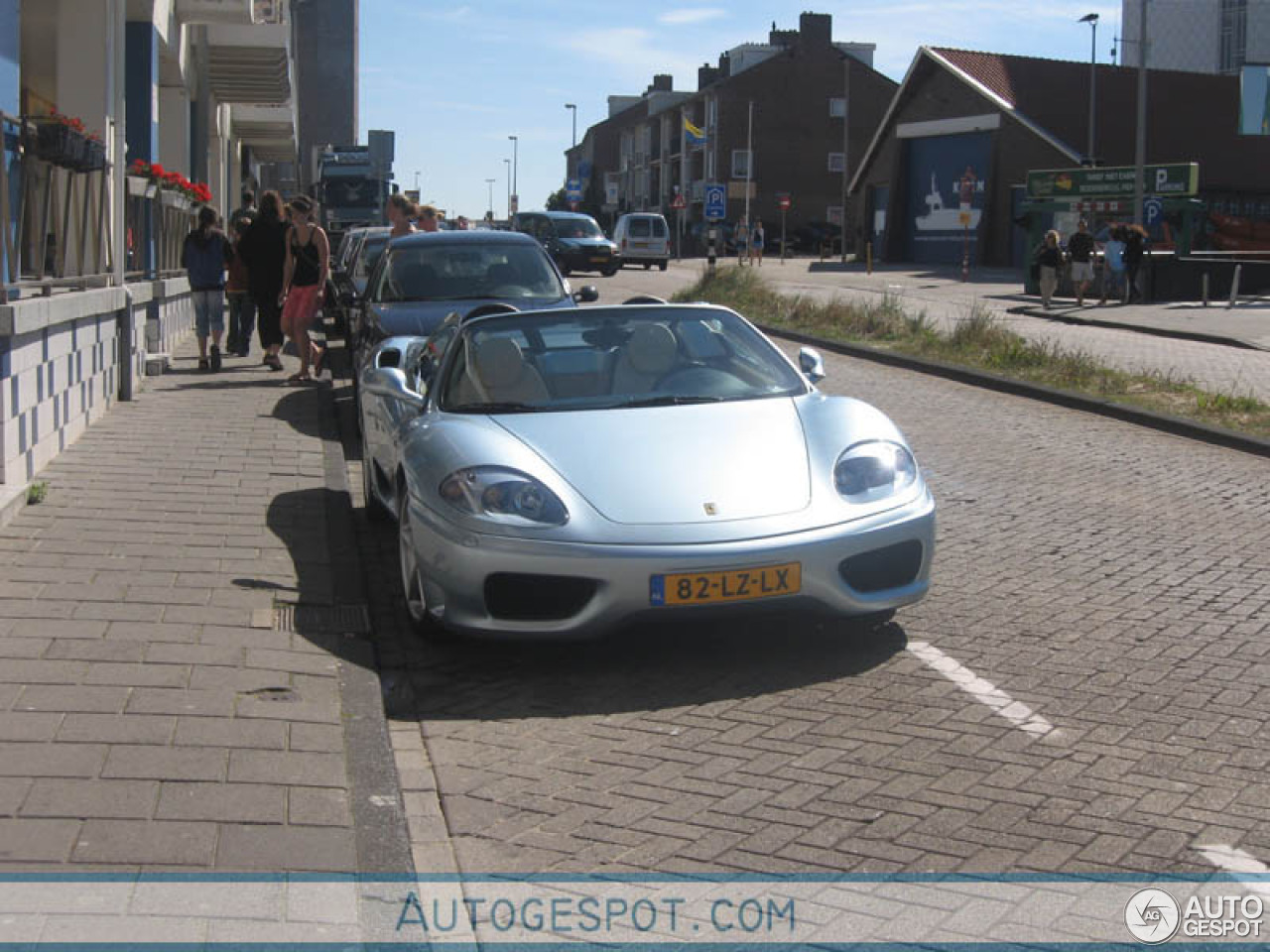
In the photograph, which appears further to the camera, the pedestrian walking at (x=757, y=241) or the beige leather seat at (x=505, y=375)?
the pedestrian walking at (x=757, y=241)

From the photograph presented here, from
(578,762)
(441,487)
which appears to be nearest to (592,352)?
(441,487)

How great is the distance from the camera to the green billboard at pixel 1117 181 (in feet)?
119

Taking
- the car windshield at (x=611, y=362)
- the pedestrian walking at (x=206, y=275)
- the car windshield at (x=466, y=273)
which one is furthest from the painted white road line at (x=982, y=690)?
the pedestrian walking at (x=206, y=275)

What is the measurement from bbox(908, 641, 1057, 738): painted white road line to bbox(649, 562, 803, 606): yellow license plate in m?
0.70

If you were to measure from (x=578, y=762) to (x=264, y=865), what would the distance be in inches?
49.3

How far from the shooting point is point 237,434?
10.9 m

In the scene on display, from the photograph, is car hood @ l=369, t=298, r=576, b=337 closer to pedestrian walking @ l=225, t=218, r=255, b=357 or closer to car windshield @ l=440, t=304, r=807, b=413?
car windshield @ l=440, t=304, r=807, b=413

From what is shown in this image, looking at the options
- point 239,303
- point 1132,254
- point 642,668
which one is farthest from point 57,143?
point 1132,254

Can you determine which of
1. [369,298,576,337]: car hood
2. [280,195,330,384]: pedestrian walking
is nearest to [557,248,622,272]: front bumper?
[280,195,330,384]: pedestrian walking

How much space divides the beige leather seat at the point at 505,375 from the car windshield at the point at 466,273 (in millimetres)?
5421

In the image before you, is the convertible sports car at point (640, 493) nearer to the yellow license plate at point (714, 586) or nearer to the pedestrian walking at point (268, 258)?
the yellow license plate at point (714, 586)

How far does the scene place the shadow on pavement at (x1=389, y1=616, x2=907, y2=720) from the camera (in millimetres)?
5324

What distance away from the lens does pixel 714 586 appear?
5402 millimetres

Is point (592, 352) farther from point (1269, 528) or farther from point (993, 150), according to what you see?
point (993, 150)
